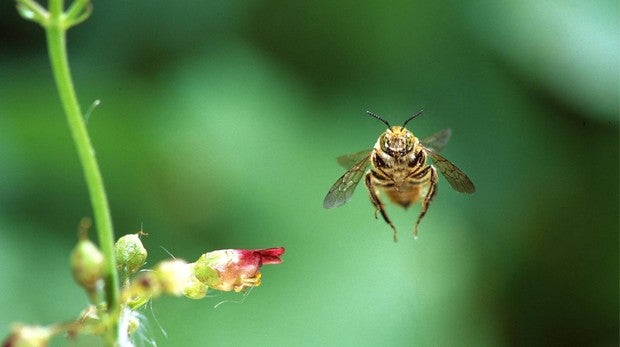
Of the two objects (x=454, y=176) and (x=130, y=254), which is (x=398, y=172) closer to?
(x=454, y=176)

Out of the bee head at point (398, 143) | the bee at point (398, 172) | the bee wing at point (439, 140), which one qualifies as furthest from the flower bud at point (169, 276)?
the bee wing at point (439, 140)

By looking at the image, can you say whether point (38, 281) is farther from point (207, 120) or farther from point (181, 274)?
point (181, 274)

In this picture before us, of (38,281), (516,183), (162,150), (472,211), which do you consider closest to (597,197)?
(516,183)

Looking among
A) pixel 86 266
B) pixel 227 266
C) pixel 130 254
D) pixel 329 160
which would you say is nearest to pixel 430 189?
pixel 227 266

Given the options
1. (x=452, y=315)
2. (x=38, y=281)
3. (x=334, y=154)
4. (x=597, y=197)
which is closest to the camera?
(x=38, y=281)

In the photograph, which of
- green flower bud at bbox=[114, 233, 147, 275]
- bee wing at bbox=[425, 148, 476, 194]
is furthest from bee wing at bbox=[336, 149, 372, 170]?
green flower bud at bbox=[114, 233, 147, 275]

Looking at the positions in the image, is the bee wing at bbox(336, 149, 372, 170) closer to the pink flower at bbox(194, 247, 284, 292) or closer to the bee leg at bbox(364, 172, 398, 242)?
the bee leg at bbox(364, 172, 398, 242)
